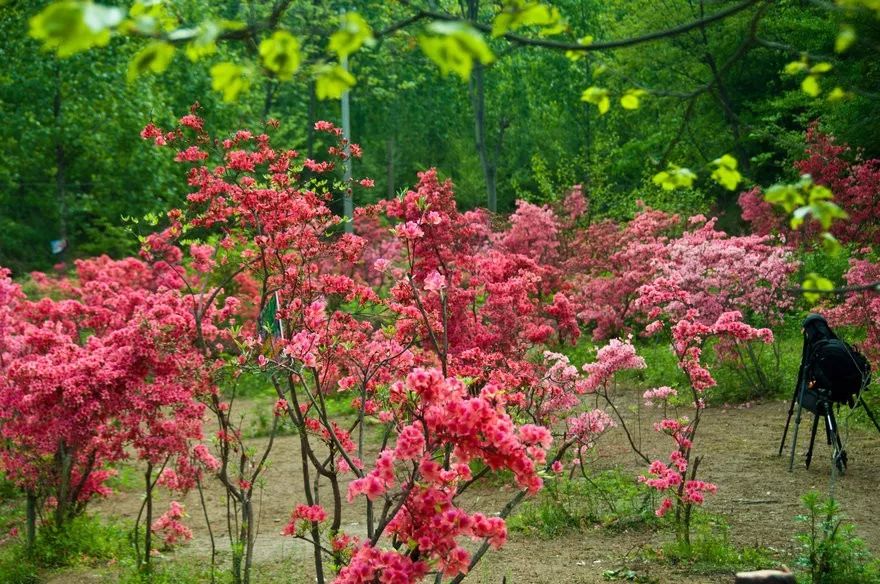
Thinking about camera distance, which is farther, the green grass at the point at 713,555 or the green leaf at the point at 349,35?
the green grass at the point at 713,555

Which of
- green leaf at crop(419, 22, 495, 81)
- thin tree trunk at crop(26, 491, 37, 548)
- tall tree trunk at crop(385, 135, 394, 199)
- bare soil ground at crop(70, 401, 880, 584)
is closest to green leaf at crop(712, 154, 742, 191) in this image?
green leaf at crop(419, 22, 495, 81)

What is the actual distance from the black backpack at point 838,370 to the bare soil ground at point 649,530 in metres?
0.62

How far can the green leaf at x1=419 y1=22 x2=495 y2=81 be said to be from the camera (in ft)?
6.43

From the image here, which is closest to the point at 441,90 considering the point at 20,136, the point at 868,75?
the point at 20,136

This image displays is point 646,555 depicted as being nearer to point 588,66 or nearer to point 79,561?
point 79,561

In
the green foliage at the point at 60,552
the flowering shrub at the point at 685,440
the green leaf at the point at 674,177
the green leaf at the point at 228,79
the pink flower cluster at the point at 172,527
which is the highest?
the green leaf at the point at 228,79

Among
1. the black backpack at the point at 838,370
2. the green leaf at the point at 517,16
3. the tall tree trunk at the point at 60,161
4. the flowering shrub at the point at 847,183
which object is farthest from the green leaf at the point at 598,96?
the tall tree trunk at the point at 60,161

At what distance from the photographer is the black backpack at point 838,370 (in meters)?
6.69

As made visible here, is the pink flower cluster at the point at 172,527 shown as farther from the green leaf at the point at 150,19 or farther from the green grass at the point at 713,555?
the green leaf at the point at 150,19

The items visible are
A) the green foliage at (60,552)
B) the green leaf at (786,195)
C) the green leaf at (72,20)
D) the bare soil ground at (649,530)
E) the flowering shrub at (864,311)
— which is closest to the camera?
the green leaf at (72,20)

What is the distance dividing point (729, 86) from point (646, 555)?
18.6m

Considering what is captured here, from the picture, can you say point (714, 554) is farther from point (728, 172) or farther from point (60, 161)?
point (60, 161)

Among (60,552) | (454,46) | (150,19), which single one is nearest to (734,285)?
(60,552)

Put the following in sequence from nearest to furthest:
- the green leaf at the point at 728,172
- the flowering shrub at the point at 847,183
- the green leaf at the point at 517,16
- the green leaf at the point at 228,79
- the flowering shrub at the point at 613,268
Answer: the green leaf at the point at 228,79, the green leaf at the point at 517,16, the green leaf at the point at 728,172, the flowering shrub at the point at 847,183, the flowering shrub at the point at 613,268
